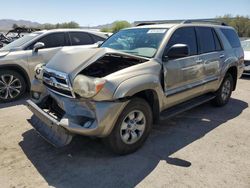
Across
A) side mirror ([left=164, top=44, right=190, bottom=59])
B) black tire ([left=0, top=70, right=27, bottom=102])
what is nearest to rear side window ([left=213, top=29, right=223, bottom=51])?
side mirror ([left=164, top=44, right=190, bottom=59])

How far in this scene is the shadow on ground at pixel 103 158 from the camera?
3314 mm

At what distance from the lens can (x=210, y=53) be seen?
5.50 m

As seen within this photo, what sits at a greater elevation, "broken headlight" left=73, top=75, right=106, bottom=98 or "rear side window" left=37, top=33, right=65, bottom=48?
"rear side window" left=37, top=33, right=65, bottom=48

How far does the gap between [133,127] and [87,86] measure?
0.93 m

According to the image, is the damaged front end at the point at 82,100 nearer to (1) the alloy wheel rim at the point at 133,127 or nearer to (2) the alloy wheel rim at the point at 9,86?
(1) the alloy wheel rim at the point at 133,127

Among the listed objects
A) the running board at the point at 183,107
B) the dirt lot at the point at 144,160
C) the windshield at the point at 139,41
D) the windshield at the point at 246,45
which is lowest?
the dirt lot at the point at 144,160

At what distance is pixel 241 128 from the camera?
198 inches

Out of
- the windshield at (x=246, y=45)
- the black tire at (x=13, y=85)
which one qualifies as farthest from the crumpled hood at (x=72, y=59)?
the windshield at (x=246, y=45)

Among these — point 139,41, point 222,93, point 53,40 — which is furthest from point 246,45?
point 139,41

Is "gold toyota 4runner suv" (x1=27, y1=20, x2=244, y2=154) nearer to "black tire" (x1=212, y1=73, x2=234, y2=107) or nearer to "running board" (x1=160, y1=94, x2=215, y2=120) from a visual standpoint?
"running board" (x1=160, y1=94, x2=215, y2=120)

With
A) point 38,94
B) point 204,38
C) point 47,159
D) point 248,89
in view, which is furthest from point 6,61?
point 248,89

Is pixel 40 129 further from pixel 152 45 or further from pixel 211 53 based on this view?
pixel 211 53

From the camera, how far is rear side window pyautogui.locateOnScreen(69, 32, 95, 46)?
7832mm

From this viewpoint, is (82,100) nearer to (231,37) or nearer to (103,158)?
(103,158)
